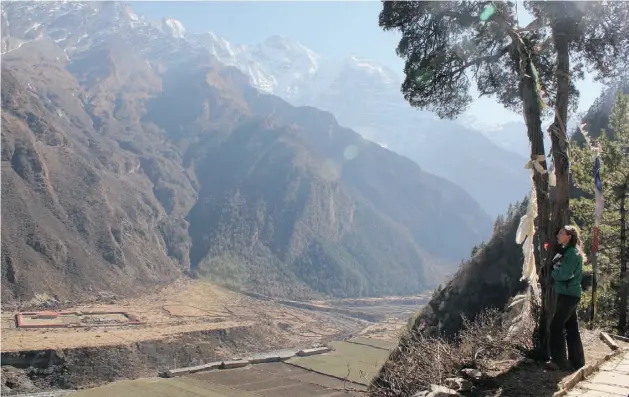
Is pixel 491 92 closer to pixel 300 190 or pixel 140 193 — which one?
pixel 140 193

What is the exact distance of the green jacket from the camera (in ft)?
20.1

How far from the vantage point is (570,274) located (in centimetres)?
610

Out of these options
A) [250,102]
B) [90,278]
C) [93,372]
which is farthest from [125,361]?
[250,102]

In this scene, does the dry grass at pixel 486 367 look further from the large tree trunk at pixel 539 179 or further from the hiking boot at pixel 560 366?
the large tree trunk at pixel 539 179

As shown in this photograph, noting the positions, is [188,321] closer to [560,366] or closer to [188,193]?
[560,366]

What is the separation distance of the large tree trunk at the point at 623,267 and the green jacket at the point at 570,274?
224 inches

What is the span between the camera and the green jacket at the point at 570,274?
611 cm

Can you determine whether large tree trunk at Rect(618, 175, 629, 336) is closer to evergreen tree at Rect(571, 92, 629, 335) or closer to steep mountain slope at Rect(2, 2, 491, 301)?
evergreen tree at Rect(571, 92, 629, 335)

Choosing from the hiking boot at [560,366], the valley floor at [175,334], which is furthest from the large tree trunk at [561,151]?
the valley floor at [175,334]

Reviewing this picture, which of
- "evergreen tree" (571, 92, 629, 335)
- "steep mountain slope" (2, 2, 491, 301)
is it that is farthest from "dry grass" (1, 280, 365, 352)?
"evergreen tree" (571, 92, 629, 335)

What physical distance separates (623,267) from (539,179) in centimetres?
606

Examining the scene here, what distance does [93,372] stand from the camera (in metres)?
37.1

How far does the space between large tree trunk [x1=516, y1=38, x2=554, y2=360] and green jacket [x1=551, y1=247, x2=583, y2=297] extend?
2.10 ft

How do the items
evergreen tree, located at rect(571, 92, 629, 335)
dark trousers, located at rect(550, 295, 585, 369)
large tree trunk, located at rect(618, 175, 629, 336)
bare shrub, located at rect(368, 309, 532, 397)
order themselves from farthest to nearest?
evergreen tree, located at rect(571, 92, 629, 335), large tree trunk, located at rect(618, 175, 629, 336), bare shrub, located at rect(368, 309, 532, 397), dark trousers, located at rect(550, 295, 585, 369)
